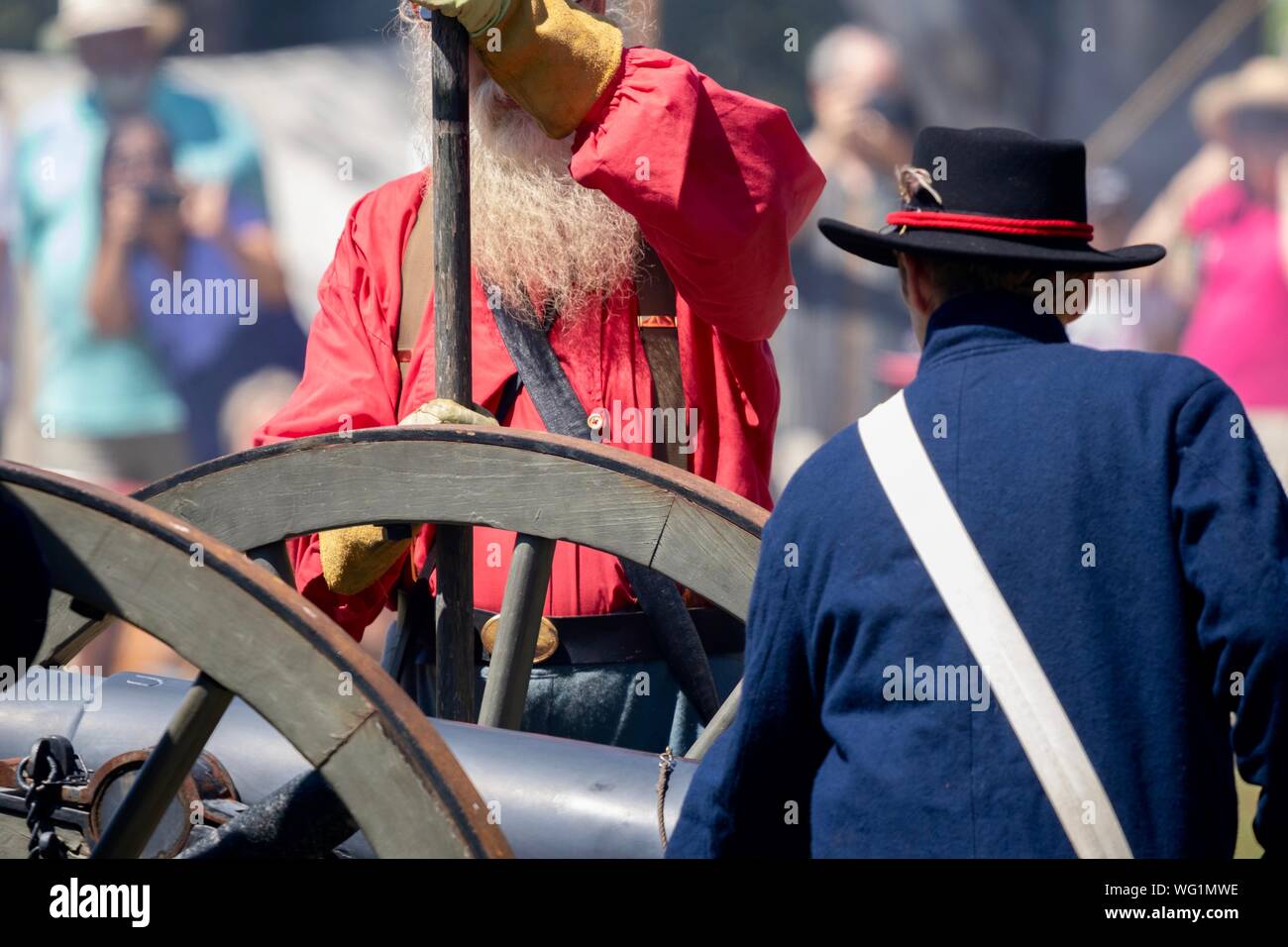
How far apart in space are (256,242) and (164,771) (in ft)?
14.7

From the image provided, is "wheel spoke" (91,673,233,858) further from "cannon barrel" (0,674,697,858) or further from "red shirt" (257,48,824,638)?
"red shirt" (257,48,824,638)

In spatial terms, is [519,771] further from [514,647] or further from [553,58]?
[553,58]

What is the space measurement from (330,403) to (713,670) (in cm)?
80

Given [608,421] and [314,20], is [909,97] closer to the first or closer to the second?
[314,20]

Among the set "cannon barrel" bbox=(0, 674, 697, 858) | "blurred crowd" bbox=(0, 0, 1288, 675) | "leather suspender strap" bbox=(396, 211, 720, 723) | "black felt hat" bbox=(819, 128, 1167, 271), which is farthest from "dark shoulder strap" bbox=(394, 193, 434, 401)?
"blurred crowd" bbox=(0, 0, 1288, 675)

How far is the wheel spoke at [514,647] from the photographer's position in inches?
104

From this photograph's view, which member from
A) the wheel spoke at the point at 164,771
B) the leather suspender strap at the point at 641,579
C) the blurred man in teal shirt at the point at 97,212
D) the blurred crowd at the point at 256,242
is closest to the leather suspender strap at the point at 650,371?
the leather suspender strap at the point at 641,579

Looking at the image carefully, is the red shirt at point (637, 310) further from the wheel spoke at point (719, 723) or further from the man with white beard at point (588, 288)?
the wheel spoke at point (719, 723)

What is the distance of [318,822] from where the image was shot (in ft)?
7.09

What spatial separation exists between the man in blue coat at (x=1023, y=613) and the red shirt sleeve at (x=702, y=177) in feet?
3.15

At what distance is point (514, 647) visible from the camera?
266 cm

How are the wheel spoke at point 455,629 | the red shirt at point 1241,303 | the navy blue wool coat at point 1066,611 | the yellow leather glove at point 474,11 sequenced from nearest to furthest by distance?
1. the navy blue wool coat at point 1066,611
2. the yellow leather glove at point 474,11
3. the wheel spoke at point 455,629
4. the red shirt at point 1241,303

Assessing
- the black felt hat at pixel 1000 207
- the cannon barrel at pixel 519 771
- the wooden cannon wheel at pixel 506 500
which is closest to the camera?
the black felt hat at pixel 1000 207

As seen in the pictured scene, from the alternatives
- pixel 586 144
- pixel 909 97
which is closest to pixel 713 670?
pixel 586 144
